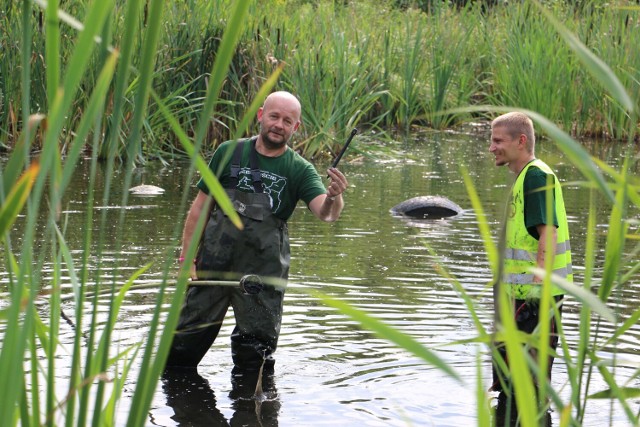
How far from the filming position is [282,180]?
210 inches

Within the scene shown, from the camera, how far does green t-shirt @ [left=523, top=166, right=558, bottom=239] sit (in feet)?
15.7

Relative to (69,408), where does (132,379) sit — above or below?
below

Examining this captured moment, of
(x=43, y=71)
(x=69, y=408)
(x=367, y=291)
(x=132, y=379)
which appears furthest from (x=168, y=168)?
(x=69, y=408)

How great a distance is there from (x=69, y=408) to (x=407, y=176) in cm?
1151

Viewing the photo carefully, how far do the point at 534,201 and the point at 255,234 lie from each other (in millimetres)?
1307

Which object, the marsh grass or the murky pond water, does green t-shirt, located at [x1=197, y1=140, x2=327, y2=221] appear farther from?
the marsh grass

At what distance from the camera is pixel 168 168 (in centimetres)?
1312

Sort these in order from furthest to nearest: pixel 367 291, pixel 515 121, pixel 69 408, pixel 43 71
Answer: pixel 43 71 → pixel 367 291 → pixel 515 121 → pixel 69 408

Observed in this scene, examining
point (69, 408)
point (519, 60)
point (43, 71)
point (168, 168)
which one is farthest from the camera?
point (519, 60)

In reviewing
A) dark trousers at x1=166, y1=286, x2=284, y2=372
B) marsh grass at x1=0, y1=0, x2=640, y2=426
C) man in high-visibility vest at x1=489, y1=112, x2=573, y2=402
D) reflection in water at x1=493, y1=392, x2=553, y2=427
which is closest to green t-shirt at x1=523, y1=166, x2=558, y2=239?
man in high-visibility vest at x1=489, y1=112, x2=573, y2=402

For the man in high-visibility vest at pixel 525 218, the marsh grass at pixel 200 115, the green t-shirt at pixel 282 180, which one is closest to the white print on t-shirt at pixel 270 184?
the green t-shirt at pixel 282 180

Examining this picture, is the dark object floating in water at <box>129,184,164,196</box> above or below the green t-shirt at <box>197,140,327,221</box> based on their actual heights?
below

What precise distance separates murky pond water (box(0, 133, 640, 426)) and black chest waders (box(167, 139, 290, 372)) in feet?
0.49

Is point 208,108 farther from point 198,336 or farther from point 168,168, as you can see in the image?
point 168,168
